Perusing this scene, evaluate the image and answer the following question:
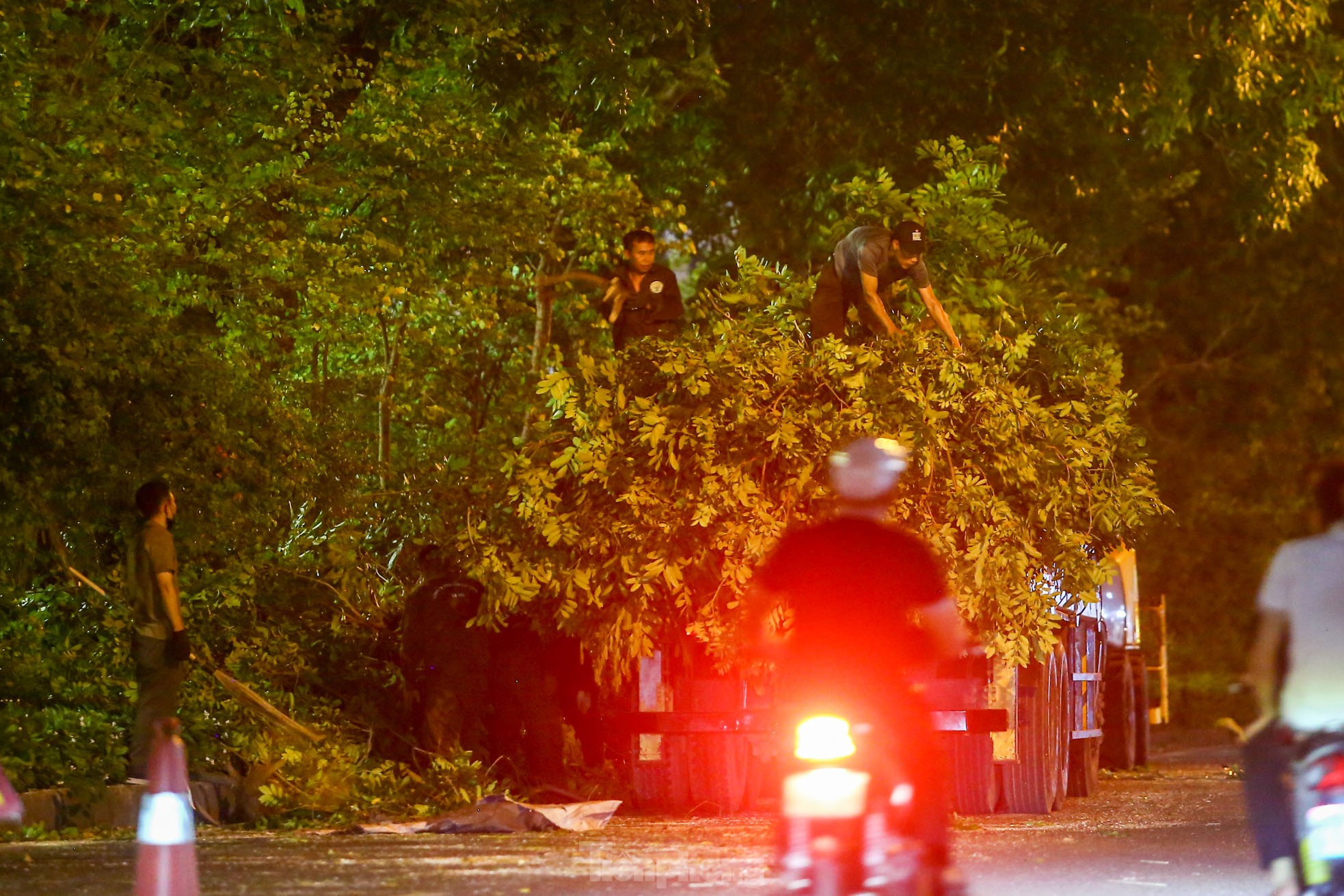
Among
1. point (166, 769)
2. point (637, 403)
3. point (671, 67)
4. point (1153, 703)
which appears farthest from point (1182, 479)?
point (166, 769)

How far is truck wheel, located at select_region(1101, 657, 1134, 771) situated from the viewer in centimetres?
2034

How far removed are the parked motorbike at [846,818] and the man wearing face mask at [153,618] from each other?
5419mm

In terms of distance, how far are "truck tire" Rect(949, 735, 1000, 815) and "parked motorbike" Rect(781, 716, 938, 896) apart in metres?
6.64

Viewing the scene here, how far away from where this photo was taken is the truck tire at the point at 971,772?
13.3 m

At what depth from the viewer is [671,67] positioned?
23797 mm

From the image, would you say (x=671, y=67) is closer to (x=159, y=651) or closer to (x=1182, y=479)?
(x=159, y=651)

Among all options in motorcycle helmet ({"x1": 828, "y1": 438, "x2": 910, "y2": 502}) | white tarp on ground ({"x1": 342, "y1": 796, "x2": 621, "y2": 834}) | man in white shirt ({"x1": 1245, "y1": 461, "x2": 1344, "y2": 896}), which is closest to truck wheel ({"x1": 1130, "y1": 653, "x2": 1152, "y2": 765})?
white tarp on ground ({"x1": 342, "y1": 796, "x2": 621, "y2": 834})

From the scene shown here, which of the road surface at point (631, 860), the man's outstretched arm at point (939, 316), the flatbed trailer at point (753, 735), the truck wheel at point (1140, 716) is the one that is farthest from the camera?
the truck wheel at point (1140, 716)

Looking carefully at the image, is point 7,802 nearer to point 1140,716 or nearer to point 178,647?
point 178,647

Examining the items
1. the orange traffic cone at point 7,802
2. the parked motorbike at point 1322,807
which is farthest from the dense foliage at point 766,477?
the parked motorbike at point 1322,807

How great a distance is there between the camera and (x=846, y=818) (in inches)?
256

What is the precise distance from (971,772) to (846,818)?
706 cm

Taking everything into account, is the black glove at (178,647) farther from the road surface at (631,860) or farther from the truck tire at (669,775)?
the truck tire at (669,775)

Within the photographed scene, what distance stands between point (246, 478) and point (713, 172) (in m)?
13.0
